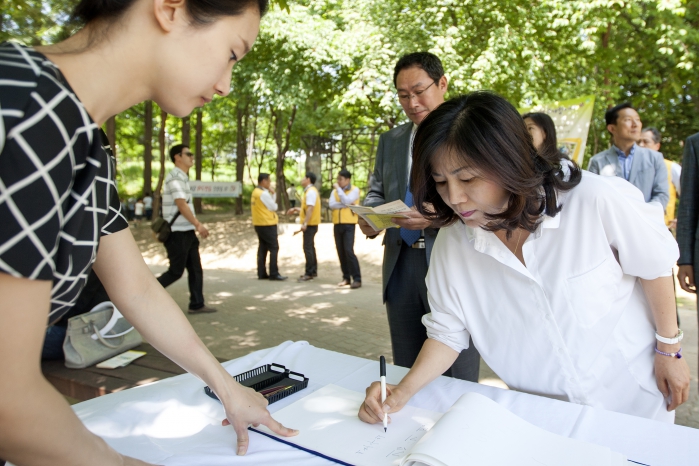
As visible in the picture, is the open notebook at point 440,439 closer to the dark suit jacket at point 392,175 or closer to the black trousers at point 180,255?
the dark suit jacket at point 392,175

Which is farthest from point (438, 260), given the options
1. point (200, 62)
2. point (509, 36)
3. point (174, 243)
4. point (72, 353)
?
point (509, 36)

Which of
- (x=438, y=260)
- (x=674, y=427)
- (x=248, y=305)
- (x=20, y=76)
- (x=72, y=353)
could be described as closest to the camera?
(x=20, y=76)

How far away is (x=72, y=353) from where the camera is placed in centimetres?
261

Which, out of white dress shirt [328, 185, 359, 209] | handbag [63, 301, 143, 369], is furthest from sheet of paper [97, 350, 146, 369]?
white dress shirt [328, 185, 359, 209]

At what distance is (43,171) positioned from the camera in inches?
25.7

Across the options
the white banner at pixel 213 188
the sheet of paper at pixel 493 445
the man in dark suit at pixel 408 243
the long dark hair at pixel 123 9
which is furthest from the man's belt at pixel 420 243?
the white banner at pixel 213 188

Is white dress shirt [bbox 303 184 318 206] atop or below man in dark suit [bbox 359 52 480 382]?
below

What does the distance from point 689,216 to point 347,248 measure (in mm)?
5407

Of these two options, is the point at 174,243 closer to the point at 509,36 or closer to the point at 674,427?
the point at 674,427

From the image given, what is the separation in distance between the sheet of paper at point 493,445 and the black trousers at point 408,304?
4.73 ft

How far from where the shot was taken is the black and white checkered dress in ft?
2.07

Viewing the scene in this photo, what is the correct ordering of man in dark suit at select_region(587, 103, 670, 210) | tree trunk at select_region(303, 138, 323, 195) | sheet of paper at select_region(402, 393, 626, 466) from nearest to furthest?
sheet of paper at select_region(402, 393, 626, 466), man in dark suit at select_region(587, 103, 670, 210), tree trunk at select_region(303, 138, 323, 195)

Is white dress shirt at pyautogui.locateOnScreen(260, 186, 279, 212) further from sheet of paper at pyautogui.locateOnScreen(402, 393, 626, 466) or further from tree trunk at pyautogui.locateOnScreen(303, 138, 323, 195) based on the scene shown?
tree trunk at pyautogui.locateOnScreen(303, 138, 323, 195)

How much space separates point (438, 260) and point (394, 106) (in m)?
9.62
